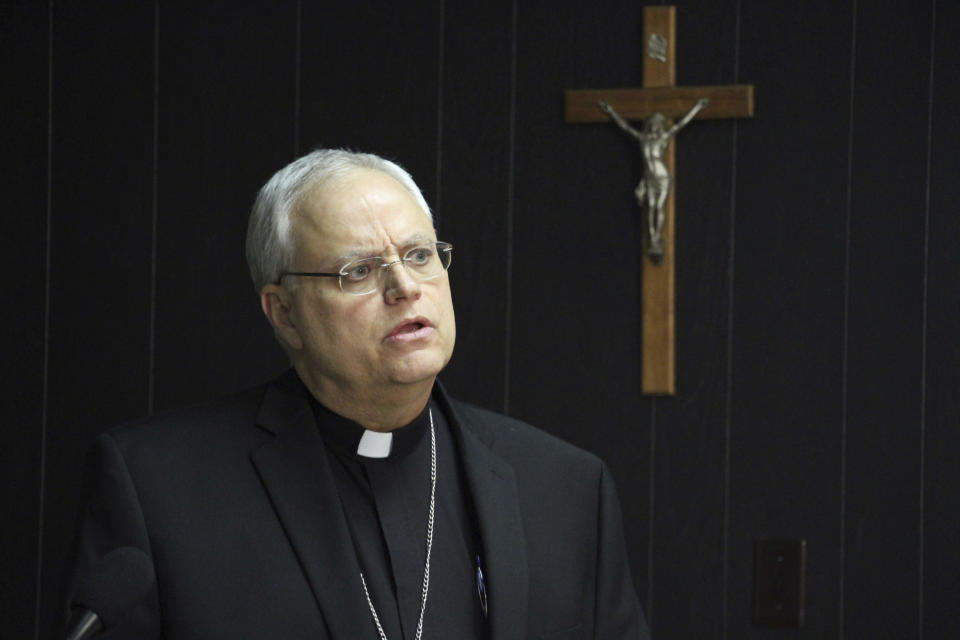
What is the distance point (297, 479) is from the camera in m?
2.09

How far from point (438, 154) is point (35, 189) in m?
1.27

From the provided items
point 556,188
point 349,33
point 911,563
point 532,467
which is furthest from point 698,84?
point 532,467

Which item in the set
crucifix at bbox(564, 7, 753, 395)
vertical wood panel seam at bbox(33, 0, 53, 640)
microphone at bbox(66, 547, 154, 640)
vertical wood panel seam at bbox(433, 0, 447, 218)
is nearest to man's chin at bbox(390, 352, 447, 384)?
microphone at bbox(66, 547, 154, 640)

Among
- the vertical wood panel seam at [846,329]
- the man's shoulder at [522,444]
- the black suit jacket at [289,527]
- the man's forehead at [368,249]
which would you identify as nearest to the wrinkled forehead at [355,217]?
the man's forehead at [368,249]

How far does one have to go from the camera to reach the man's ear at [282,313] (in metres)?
2.22

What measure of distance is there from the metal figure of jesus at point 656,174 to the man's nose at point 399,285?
63.7 inches

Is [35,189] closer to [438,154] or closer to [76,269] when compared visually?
[76,269]

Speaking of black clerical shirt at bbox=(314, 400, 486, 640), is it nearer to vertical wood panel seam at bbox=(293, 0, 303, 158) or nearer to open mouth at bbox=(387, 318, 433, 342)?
open mouth at bbox=(387, 318, 433, 342)

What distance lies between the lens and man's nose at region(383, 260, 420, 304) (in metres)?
2.09

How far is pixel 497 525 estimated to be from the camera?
216 cm

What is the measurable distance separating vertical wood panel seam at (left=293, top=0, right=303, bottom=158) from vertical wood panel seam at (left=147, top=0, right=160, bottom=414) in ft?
1.40

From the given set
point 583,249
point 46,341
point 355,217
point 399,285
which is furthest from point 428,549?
point 46,341

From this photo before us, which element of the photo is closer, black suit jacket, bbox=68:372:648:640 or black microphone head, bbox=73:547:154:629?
black microphone head, bbox=73:547:154:629

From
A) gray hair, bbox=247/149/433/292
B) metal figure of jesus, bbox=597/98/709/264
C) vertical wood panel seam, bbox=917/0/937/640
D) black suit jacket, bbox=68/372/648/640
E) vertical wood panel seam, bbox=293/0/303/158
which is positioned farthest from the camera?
vertical wood panel seam, bbox=293/0/303/158
